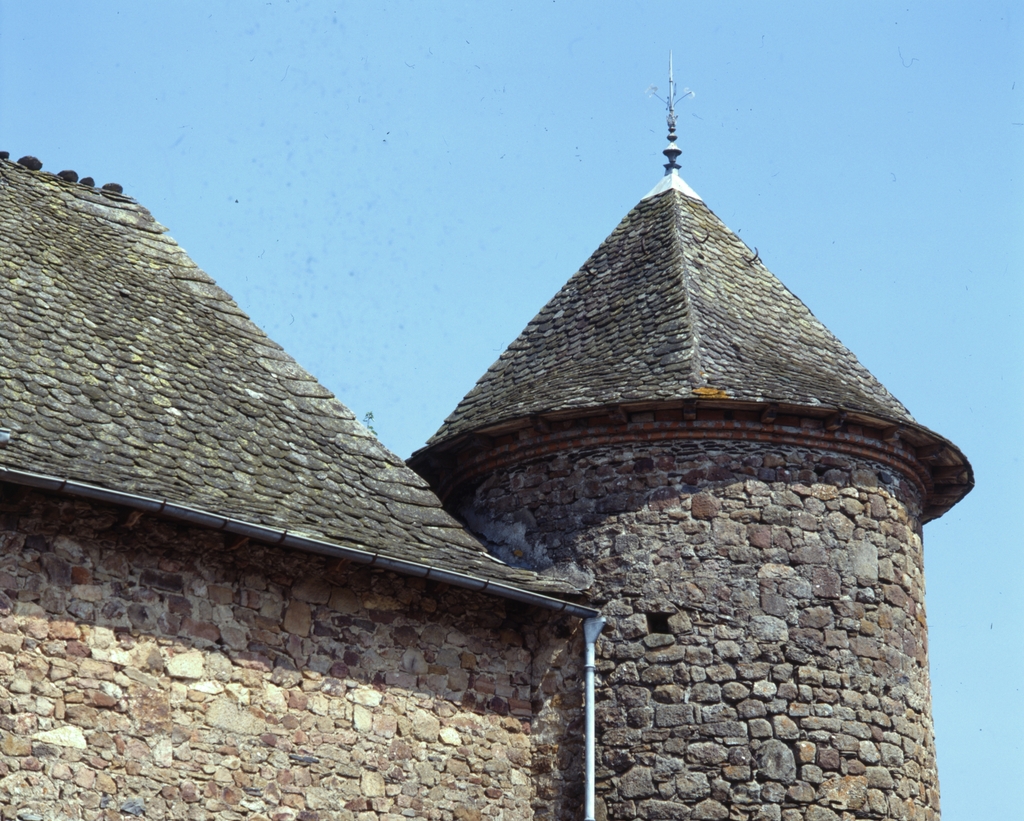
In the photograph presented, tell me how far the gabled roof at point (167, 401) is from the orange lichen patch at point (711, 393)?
181 cm

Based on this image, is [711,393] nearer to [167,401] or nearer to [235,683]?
[167,401]

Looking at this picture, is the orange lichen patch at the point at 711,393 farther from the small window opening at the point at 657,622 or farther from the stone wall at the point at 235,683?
the stone wall at the point at 235,683

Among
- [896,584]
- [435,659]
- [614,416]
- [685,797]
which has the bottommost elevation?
[685,797]

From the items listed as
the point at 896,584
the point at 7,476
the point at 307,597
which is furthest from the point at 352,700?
the point at 896,584

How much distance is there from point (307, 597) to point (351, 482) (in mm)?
1287

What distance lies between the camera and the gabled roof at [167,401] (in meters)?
10.6

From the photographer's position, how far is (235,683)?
10508mm

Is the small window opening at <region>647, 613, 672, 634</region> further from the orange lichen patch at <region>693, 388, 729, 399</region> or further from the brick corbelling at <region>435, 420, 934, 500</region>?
the orange lichen patch at <region>693, 388, 729, 399</region>

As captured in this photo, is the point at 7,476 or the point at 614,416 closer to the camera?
the point at 7,476

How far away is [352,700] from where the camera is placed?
11.0m

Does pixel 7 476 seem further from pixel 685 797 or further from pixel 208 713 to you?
pixel 685 797

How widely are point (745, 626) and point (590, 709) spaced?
4.27ft

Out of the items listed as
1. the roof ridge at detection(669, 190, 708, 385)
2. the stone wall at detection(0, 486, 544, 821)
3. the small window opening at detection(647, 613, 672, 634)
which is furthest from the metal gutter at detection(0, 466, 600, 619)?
the roof ridge at detection(669, 190, 708, 385)

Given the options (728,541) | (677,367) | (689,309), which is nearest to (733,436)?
(677,367)
